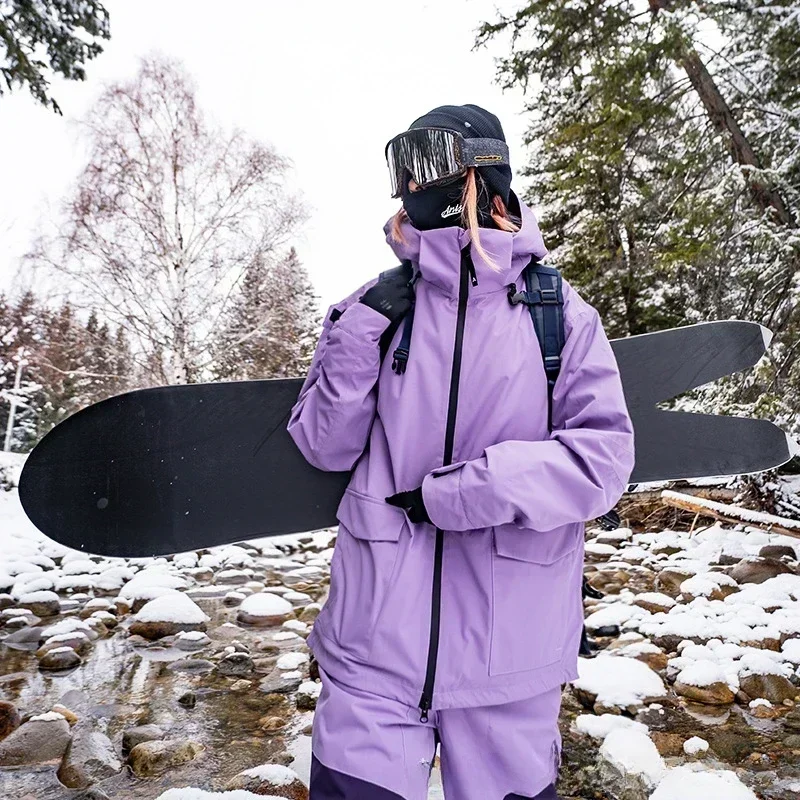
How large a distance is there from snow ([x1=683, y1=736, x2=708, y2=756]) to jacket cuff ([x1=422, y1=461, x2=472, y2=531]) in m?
2.29

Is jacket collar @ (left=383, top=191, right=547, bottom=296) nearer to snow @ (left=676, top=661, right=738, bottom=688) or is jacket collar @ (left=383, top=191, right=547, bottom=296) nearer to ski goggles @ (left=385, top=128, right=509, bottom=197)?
ski goggles @ (left=385, top=128, right=509, bottom=197)

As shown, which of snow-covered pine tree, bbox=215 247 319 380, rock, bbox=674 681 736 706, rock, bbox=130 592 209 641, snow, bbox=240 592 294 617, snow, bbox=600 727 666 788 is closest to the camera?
snow, bbox=600 727 666 788

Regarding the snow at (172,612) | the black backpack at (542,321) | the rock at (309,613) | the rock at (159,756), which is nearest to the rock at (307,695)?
the rock at (159,756)

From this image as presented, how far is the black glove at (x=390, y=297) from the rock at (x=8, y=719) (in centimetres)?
286

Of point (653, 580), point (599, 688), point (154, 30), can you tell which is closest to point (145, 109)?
point (154, 30)

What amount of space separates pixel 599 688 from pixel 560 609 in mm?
2331

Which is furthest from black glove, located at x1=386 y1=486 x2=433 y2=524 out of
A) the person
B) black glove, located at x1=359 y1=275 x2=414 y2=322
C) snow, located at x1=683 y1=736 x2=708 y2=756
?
snow, located at x1=683 y1=736 x2=708 y2=756

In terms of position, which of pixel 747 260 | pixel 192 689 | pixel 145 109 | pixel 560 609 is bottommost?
pixel 192 689

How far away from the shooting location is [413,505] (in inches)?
54.9

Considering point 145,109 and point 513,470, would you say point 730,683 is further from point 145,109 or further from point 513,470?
point 145,109

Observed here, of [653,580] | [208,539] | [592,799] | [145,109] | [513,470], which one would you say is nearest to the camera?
[513,470]

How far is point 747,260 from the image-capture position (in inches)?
275

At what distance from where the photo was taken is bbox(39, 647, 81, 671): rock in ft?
12.7

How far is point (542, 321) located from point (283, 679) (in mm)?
2995
